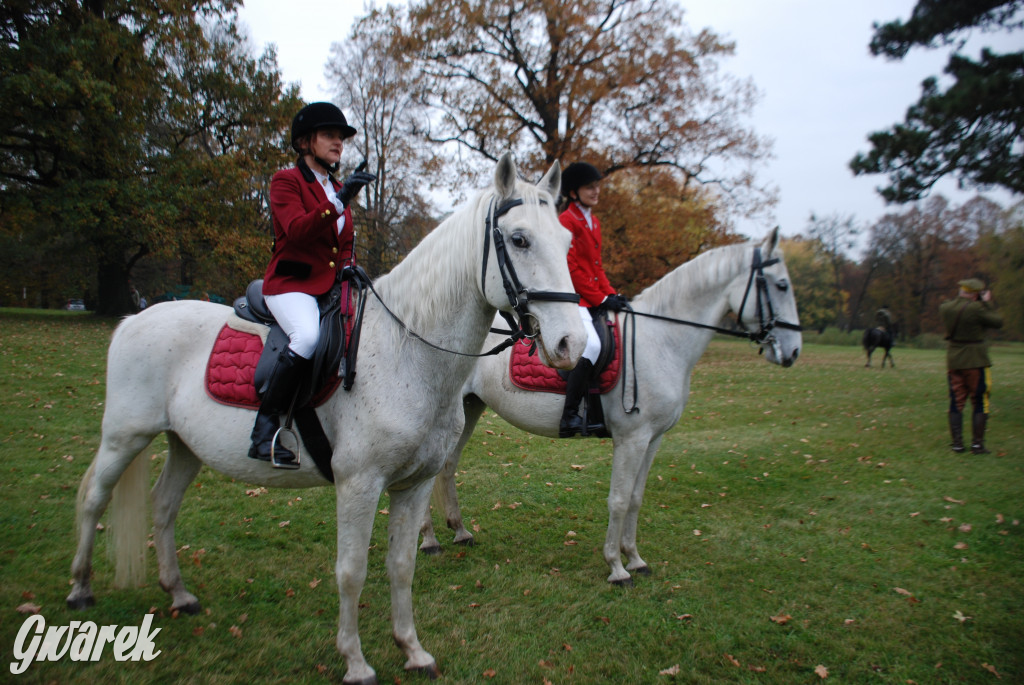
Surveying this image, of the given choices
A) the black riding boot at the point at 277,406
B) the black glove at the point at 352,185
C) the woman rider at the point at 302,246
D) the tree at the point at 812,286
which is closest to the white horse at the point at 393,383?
the black riding boot at the point at 277,406

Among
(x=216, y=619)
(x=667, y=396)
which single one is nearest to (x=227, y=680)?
(x=216, y=619)

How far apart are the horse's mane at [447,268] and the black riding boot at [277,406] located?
2.04 ft

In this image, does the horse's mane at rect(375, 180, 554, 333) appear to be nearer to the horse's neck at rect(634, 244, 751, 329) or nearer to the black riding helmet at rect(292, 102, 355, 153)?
the black riding helmet at rect(292, 102, 355, 153)

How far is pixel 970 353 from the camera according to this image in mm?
8609

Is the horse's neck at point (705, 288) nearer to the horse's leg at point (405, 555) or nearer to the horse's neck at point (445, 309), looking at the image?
the horse's neck at point (445, 309)

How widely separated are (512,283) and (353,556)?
68.2 inches

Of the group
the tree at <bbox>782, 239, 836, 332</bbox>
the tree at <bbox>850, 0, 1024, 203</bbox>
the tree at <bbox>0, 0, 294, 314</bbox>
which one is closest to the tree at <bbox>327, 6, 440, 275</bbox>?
the tree at <bbox>0, 0, 294, 314</bbox>

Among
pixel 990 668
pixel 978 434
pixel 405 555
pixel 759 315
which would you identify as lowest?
pixel 990 668

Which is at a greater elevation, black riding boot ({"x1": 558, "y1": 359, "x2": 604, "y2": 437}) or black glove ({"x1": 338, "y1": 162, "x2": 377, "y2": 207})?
black glove ({"x1": 338, "y1": 162, "x2": 377, "y2": 207})

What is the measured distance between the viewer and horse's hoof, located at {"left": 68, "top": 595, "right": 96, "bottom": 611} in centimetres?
368

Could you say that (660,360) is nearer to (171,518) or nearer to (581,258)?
(581,258)

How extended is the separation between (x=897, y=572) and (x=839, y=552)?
50cm

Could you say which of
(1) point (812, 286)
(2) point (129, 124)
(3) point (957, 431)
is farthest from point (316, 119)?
(1) point (812, 286)

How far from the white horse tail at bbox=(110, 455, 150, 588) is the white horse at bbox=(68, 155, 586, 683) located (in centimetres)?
15
